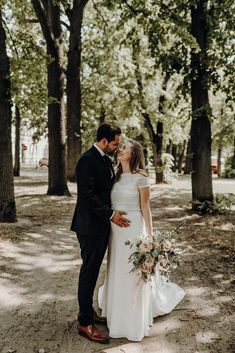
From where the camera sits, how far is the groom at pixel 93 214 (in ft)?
14.5

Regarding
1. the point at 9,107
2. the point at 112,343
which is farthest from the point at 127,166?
the point at 9,107

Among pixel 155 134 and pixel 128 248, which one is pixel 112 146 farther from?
pixel 155 134

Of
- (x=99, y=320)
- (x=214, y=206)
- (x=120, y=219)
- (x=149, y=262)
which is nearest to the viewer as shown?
(x=149, y=262)

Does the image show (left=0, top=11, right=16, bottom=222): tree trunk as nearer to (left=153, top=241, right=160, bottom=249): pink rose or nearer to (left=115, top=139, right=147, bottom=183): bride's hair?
(left=115, top=139, right=147, bottom=183): bride's hair

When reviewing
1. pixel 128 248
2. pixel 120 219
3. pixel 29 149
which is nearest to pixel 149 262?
pixel 128 248

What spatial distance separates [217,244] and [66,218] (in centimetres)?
448

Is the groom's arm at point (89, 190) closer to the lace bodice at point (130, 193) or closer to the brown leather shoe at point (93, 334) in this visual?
the lace bodice at point (130, 193)

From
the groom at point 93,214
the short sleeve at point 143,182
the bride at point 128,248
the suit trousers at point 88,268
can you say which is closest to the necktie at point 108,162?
the groom at point 93,214

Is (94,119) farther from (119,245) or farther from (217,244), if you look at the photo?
(119,245)

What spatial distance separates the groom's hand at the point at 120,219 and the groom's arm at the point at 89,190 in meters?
0.08

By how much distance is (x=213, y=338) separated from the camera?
15.4 ft

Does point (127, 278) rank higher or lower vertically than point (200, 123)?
lower

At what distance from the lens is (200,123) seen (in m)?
12.3

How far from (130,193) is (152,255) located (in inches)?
28.3
